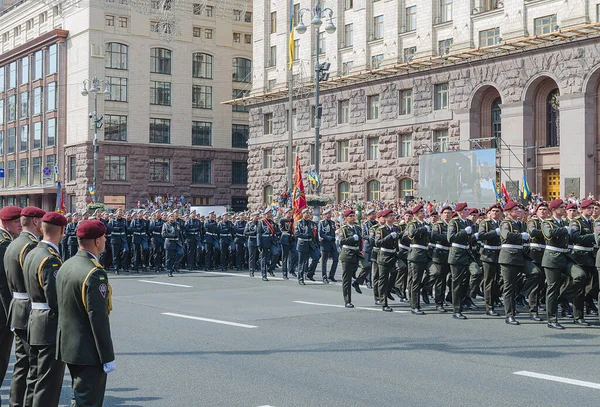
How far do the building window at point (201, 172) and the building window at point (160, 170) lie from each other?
2240 mm

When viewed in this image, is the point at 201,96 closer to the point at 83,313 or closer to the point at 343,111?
the point at 343,111

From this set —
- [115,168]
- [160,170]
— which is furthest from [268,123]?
[115,168]

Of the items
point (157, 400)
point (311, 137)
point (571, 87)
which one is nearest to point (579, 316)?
point (157, 400)

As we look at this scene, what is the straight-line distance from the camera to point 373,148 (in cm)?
4200

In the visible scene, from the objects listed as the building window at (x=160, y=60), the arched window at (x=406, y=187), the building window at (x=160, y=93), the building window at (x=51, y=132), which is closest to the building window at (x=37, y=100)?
the building window at (x=51, y=132)

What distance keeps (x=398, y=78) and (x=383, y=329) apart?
96.7 ft

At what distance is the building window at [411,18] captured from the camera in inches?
1574

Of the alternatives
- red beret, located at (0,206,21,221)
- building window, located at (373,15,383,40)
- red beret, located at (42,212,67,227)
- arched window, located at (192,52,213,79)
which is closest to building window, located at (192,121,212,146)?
arched window, located at (192,52,213,79)

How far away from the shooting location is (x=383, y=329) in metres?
12.1

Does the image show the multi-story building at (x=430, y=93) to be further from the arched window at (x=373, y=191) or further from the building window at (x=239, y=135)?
the building window at (x=239, y=135)

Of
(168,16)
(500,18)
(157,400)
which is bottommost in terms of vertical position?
(157,400)

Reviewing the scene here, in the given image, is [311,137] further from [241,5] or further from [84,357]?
[84,357]

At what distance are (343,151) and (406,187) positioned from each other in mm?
5747

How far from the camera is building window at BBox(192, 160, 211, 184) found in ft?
199
